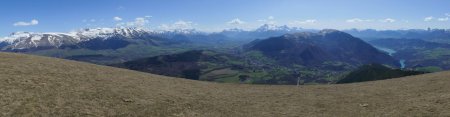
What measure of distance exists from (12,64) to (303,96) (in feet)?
84.6

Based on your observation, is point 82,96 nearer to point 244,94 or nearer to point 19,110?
point 19,110

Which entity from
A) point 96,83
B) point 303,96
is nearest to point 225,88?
point 303,96

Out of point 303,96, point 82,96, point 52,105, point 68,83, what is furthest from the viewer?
point 303,96

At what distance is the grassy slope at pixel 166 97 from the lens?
26.9 m

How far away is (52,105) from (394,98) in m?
26.1

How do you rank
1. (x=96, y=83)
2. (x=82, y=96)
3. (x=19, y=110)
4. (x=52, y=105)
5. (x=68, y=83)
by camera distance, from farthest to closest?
1. (x=96, y=83)
2. (x=68, y=83)
3. (x=82, y=96)
4. (x=52, y=105)
5. (x=19, y=110)

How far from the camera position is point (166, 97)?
34375 mm

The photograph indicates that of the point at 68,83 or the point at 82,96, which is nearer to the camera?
the point at 82,96

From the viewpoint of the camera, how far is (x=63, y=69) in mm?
38438

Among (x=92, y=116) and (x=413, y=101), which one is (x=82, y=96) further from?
(x=413, y=101)

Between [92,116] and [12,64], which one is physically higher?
[12,64]

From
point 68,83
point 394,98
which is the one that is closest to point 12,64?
point 68,83

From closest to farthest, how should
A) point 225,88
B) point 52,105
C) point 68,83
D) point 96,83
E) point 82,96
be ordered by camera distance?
1. point 52,105
2. point 82,96
3. point 68,83
4. point 96,83
5. point 225,88

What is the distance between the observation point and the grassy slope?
88.2 feet
